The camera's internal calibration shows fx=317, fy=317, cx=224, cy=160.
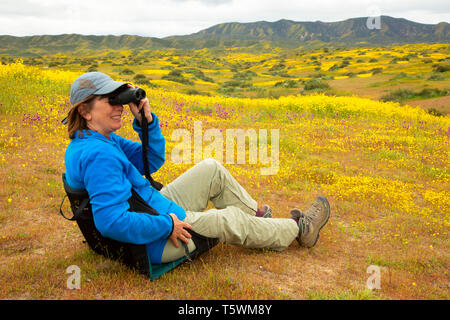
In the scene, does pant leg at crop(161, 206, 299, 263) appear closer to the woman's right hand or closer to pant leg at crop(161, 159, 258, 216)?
the woman's right hand

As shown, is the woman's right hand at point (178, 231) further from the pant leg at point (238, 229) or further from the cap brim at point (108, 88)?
the cap brim at point (108, 88)

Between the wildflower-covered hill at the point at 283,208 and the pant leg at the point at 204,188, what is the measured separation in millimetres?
588

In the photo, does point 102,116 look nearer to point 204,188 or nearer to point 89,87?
point 89,87

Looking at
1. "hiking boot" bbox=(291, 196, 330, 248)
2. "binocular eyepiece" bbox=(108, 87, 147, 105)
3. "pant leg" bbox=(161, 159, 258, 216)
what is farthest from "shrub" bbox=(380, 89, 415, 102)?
"binocular eyepiece" bbox=(108, 87, 147, 105)

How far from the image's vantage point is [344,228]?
495 cm

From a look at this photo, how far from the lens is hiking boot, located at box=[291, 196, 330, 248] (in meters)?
3.89

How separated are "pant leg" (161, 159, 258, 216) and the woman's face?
1.11 meters

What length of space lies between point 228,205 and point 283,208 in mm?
2136

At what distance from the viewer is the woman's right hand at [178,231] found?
Result: 9.39 feet

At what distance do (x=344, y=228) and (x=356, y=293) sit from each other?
2.04 metres

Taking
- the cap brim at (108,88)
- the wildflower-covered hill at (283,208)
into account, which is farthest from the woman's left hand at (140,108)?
the wildflower-covered hill at (283,208)

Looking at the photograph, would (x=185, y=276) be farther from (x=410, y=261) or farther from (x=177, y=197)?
(x=410, y=261)

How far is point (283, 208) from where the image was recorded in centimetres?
558
